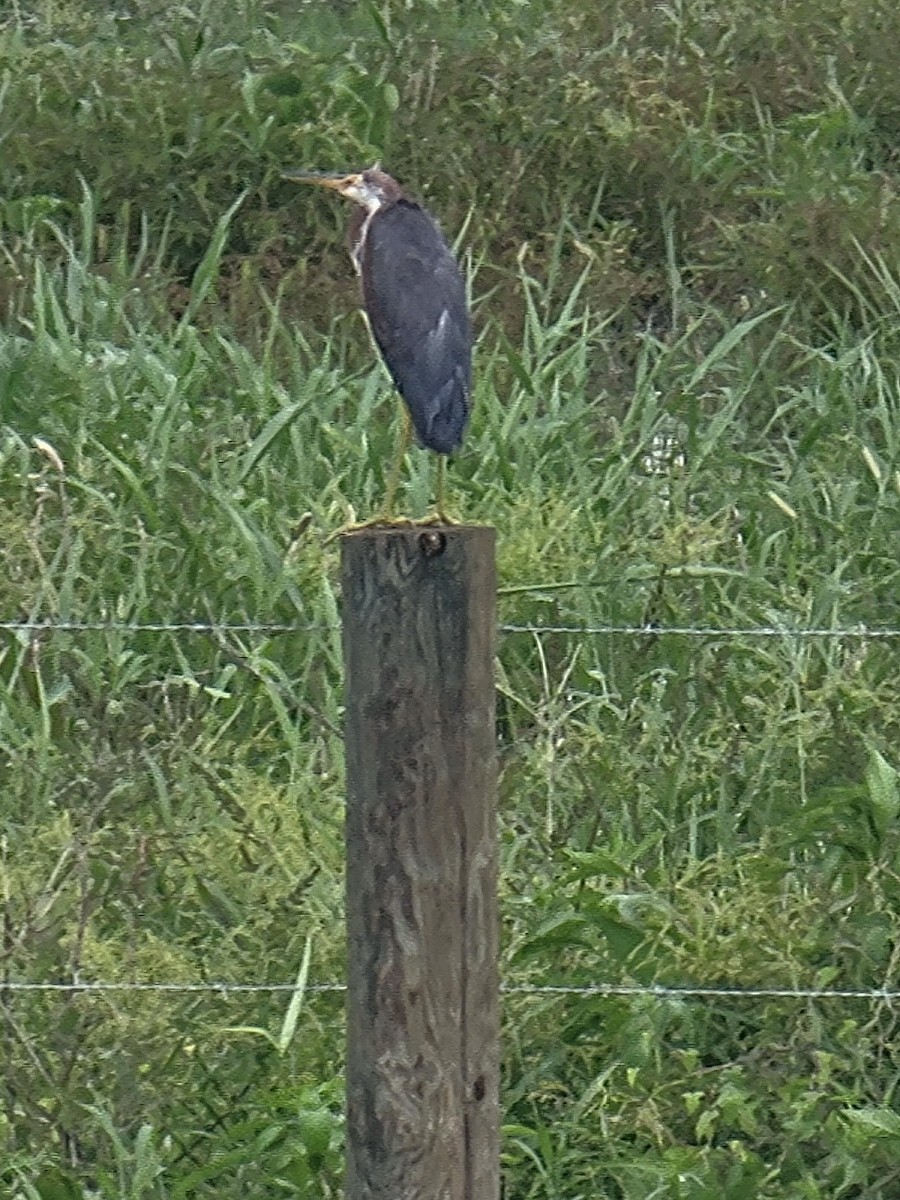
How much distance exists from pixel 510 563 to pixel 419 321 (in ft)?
4.57

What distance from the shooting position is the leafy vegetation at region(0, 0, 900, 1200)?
11.2 feet

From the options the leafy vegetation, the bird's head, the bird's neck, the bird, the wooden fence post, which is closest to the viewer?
the wooden fence post

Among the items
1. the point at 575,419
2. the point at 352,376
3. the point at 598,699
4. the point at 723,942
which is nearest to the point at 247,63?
the point at 352,376

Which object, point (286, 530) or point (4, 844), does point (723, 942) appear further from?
point (286, 530)

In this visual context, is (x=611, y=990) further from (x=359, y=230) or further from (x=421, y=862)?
(x=359, y=230)

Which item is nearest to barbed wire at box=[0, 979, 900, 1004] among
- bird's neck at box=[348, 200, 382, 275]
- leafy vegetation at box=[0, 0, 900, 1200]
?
leafy vegetation at box=[0, 0, 900, 1200]

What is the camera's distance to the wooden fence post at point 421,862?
237 cm

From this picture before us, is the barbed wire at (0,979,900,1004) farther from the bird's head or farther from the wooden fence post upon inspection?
the bird's head

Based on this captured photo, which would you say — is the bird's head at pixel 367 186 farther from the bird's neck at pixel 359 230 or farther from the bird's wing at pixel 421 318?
the bird's wing at pixel 421 318

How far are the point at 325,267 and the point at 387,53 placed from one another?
1.01 m

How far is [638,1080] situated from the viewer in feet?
11.2

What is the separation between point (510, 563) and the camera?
4.66 m

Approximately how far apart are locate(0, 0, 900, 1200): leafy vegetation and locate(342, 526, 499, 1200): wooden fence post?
716mm

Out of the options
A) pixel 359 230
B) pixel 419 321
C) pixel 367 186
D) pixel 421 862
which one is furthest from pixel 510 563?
pixel 421 862
